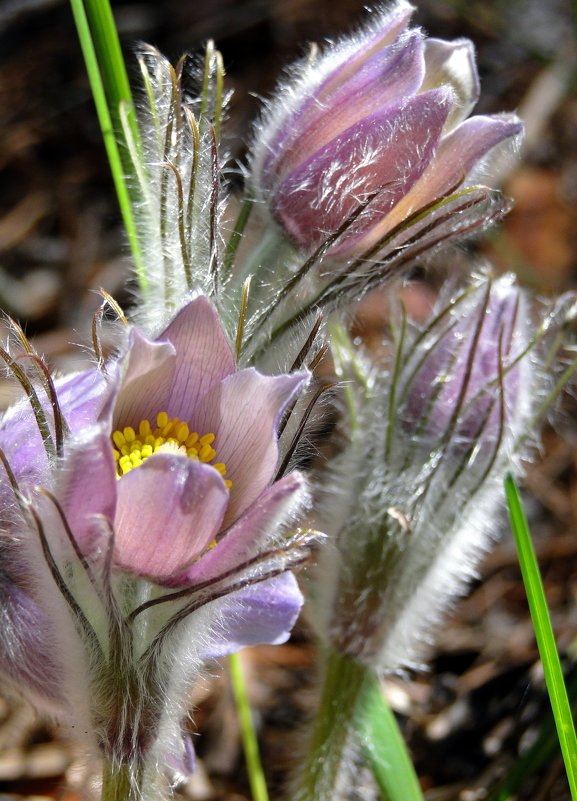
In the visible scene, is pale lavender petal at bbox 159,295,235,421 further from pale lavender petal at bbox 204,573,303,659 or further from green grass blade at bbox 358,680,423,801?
green grass blade at bbox 358,680,423,801

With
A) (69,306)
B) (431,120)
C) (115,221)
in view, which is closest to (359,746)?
(431,120)

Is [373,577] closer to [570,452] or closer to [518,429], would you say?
[518,429]

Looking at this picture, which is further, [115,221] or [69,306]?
[115,221]

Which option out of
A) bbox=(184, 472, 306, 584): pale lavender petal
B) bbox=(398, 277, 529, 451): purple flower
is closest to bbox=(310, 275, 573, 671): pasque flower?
bbox=(398, 277, 529, 451): purple flower

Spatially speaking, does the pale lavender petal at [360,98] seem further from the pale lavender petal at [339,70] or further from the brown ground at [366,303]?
the brown ground at [366,303]

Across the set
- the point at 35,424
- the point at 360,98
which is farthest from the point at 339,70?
the point at 35,424

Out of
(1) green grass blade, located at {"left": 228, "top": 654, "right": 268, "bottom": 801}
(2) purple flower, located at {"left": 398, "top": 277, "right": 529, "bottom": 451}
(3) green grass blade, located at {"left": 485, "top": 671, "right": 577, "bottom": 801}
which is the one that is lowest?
(1) green grass blade, located at {"left": 228, "top": 654, "right": 268, "bottom": 801}

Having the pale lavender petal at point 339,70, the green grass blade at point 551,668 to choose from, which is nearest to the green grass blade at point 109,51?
the pale lavender petal at point 339,70

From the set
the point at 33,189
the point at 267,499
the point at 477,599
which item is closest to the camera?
the point at 267,499
